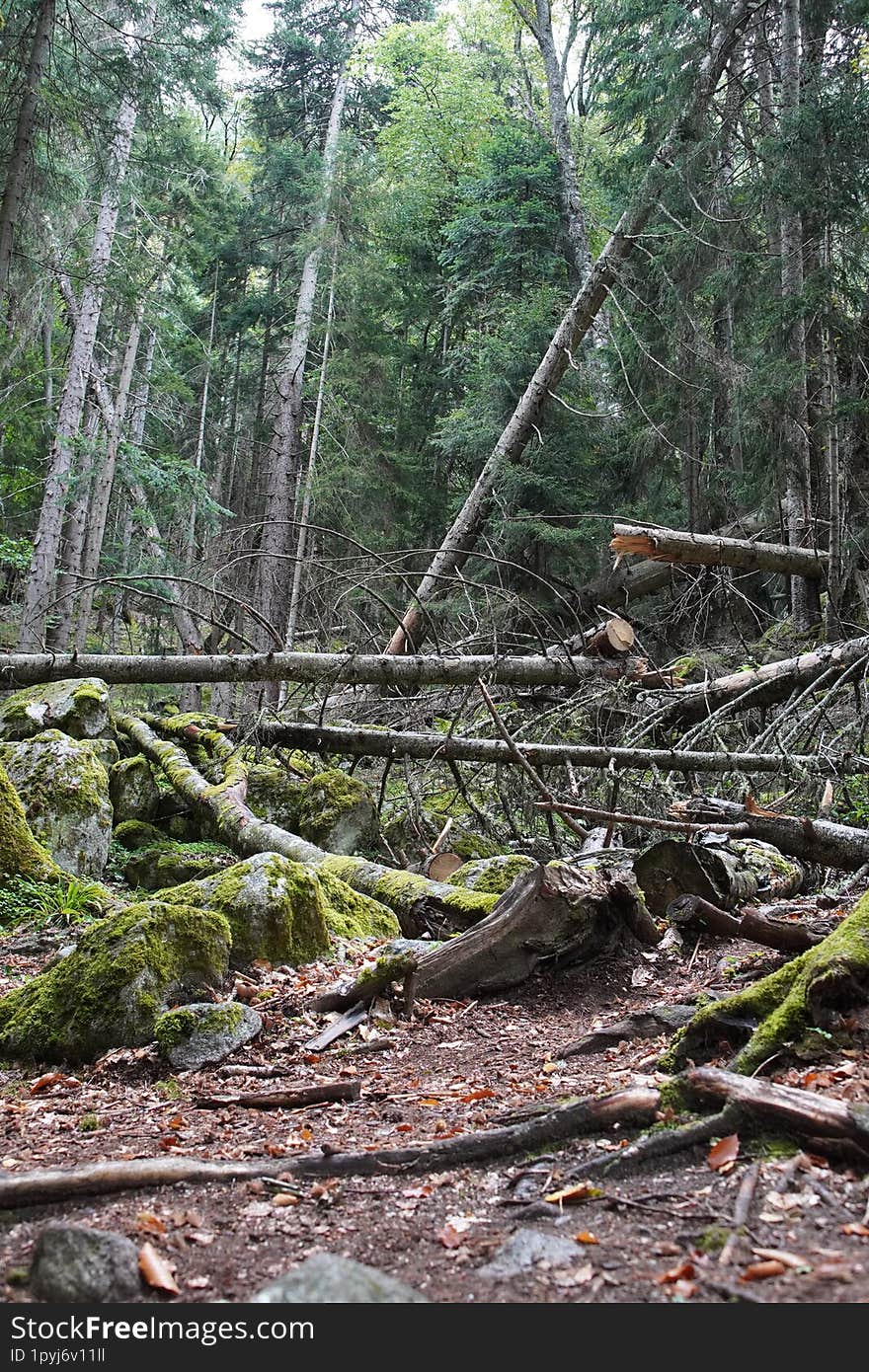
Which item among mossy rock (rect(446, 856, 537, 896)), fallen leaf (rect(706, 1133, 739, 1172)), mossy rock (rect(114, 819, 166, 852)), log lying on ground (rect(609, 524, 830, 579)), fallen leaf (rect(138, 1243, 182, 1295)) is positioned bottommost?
mossy rock (rect(114, 819, 166, 852))

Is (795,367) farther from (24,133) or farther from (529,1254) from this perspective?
(529,1254)

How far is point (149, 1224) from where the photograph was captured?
90.6 inches


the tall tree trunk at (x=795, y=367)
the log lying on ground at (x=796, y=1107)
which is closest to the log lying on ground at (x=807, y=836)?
the log lying on ground at (x=796, y=1107)

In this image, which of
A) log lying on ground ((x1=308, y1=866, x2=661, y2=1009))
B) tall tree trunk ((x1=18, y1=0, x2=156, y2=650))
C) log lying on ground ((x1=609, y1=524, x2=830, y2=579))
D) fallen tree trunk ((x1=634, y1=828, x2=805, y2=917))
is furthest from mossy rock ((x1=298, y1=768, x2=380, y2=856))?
tall tree trunk ((x1=18, y1=0, x2=156, y2=650))

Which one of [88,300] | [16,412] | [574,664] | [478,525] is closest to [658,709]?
[574,664]

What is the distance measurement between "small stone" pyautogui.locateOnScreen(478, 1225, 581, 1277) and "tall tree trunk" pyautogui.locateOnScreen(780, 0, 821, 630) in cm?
937

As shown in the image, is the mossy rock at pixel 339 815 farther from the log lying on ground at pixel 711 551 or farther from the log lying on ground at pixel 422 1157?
the log lying on ground at pixel 422 1157

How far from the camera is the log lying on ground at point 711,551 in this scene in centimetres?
883

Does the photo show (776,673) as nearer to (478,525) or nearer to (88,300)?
(478,525)

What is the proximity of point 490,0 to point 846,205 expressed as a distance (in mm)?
27454

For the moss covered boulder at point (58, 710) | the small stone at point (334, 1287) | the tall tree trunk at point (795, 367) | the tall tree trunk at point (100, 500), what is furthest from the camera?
the tall tree trunk at point (100, 500)

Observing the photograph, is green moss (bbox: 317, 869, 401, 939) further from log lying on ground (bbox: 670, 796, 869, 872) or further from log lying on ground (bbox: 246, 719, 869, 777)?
log lying on ground (bbox: 670, 796, 869, 872)

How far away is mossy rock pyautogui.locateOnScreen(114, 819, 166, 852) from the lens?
1005 cm

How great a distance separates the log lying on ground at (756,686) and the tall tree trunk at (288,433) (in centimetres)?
1381
